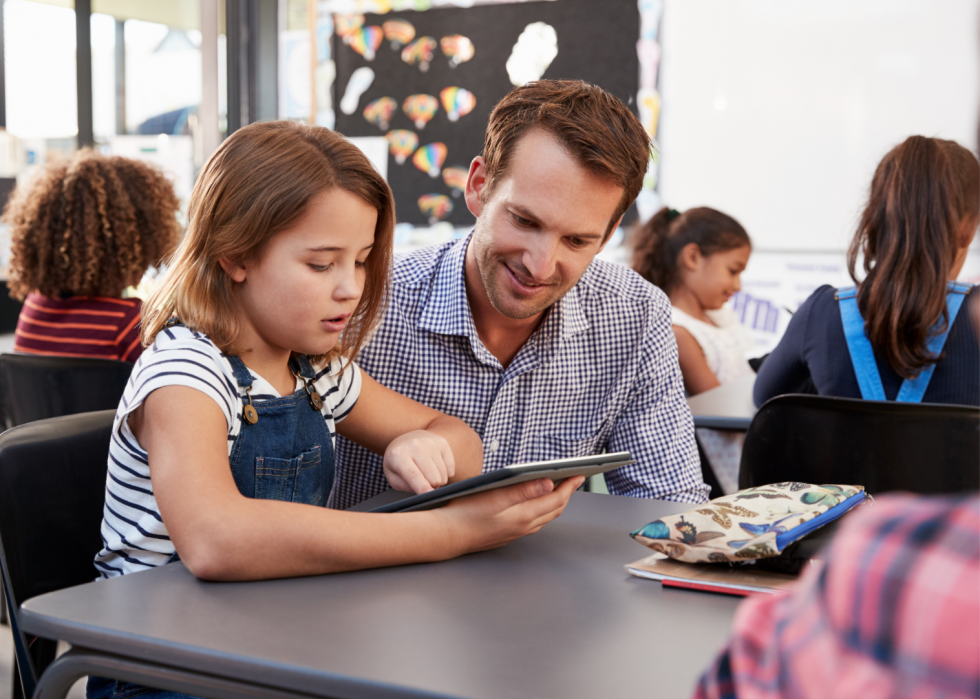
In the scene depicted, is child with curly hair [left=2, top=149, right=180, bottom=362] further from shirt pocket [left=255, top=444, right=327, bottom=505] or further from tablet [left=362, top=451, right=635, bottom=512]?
tablet [left=362, top=451, right=635, bottom=512]

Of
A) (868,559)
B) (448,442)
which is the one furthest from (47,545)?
(868,559)

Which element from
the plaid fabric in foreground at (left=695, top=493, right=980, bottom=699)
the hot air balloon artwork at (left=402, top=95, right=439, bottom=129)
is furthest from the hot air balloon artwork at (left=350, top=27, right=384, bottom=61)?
the plaid fabric in foreground at (left=695, top=493, right=980, bottom=699)

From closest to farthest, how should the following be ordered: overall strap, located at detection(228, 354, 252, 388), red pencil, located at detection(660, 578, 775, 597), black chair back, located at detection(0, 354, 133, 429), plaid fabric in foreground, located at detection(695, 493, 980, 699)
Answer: plaid fabric in foreground, located at detection(695, 493, 980, 699) < red pencil, located at detection(660, 578, 775, 597) < overall strap, located at detection(228, 354, 252, 388) < black chair back, located at detection(0, 354, 133, 429)

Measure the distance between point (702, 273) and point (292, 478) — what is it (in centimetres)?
212

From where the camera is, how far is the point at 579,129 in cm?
136

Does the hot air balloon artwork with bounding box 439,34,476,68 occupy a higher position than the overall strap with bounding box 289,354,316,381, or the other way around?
the hot air balloon artwork with bounding box 439,34,476,68

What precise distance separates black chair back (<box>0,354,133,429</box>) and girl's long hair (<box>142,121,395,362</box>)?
696 millimetres

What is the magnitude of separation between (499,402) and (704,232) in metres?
1.82

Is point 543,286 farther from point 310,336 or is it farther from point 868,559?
point 868,559

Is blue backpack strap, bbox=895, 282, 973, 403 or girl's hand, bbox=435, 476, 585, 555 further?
blue backpack strap, bbox=895, 282, 973, 403

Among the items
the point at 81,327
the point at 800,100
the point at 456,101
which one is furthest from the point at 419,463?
the point at 456,101

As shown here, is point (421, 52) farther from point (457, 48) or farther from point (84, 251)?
point (84, 251)

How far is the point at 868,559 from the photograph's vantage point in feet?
0.91

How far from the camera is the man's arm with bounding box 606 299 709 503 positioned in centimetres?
150
